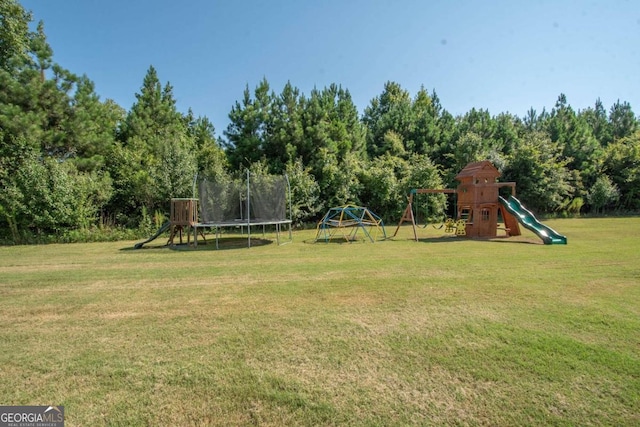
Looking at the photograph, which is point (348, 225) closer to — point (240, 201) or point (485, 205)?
point (240, 201)

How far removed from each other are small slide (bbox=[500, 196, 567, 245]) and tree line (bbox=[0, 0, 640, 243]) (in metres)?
5.80

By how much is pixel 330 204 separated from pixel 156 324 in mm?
12769

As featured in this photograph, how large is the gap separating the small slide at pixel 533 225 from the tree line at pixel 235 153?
5.80 metres

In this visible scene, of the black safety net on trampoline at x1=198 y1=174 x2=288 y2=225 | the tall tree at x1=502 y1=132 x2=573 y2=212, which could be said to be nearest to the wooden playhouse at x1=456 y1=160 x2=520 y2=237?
the black safety net on trampoline at x1=198 y1=174 x2=288 y2=225

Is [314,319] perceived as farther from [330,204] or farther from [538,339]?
[330,204]

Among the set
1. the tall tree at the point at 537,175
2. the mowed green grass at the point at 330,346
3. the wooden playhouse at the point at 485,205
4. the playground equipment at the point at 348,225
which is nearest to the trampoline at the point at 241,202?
the playground equipment at the point at 348,225

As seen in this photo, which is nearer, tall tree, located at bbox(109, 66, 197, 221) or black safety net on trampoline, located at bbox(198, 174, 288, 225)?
black safety net on trampoline, located at bbox(198, 174, 288, 225)

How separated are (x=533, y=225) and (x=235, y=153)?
13.8m

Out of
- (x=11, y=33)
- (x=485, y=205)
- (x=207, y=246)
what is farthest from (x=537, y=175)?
(x=11, y=33)

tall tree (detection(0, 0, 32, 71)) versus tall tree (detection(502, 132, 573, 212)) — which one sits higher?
tall tree (detection(0, 0, 32, 71))

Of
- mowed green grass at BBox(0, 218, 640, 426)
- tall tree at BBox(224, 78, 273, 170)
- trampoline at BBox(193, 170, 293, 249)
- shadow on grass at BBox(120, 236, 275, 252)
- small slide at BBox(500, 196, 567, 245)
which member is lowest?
mowed green grass at BBox(0, 218, 640, 426)

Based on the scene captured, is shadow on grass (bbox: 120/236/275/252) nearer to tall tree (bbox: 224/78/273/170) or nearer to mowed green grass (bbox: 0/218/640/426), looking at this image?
mowed green grass (bbox: 0/218/640/426)

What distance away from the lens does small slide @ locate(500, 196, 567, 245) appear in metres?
8.80

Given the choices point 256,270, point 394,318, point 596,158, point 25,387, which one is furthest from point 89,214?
point 596,158
